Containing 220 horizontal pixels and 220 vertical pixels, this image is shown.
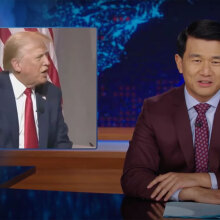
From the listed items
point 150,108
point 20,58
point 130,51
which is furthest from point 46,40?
point 130,51

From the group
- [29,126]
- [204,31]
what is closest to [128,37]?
[29,126]

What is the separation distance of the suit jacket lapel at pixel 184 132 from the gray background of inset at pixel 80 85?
2.05 feet

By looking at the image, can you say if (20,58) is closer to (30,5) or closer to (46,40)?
(46,40)

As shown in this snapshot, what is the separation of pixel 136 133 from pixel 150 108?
12cm

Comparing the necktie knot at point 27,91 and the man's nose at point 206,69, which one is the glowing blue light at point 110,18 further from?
the man's nose at point 206,69

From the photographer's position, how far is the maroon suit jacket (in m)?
1.54

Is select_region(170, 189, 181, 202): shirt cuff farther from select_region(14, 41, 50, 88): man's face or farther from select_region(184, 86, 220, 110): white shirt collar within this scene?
select_region(14, 41, 50, 88): man's face

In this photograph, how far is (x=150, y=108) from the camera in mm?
1656

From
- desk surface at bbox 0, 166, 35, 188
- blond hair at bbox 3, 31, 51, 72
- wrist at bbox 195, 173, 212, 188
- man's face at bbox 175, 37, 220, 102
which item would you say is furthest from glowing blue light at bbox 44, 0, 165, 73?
wrist at bbox 195, 173, 212, 188

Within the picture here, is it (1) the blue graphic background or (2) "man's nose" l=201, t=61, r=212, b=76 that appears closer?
(2) "man's nose" l=201, t=61, r=212, b=76

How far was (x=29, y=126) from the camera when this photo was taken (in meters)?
2.10

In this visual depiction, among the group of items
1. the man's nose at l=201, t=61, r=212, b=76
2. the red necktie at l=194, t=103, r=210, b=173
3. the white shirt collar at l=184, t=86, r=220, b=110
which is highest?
the man's nose at l=201, t=61, r=212, b=76

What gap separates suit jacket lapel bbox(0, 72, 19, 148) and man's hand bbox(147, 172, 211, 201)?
101 cm

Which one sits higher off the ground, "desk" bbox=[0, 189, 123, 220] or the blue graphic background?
the blue graphic background
